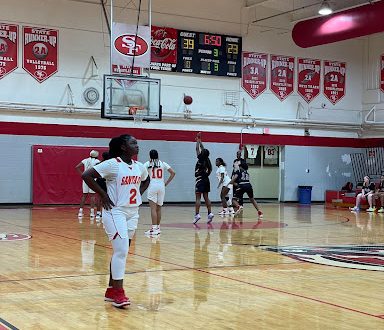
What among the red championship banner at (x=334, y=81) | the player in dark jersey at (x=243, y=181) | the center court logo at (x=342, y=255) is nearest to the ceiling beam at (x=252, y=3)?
the red championship banner at (x=334, y=81)

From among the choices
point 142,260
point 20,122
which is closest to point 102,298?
point 142,260

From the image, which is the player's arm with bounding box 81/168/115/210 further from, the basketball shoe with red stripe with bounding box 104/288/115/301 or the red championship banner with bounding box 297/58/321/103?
the red championship banner with bounding box 297/58/321/103

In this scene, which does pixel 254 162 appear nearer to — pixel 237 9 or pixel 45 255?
pixel 237 9

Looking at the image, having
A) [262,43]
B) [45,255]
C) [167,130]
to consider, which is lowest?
[45,255]

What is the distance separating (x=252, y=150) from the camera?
28.3 metres

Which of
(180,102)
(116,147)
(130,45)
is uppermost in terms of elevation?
(130,45)

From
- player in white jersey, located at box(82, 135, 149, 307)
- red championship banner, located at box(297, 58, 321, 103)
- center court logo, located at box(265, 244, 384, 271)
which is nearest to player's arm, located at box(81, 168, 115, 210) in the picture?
player in white jersey, located at box(82, 135, 149, 307)

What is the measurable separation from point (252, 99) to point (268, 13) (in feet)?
12.2

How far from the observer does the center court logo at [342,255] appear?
9664 mm

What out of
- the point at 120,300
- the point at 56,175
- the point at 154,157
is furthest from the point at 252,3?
the point at 120,300

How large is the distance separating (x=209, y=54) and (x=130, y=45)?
679 cm

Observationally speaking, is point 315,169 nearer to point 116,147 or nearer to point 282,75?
point 282,75

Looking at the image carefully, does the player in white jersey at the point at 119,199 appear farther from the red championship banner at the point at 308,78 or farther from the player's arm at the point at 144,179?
the red championship banner at the point at 308,78

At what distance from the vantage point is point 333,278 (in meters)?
8.34
